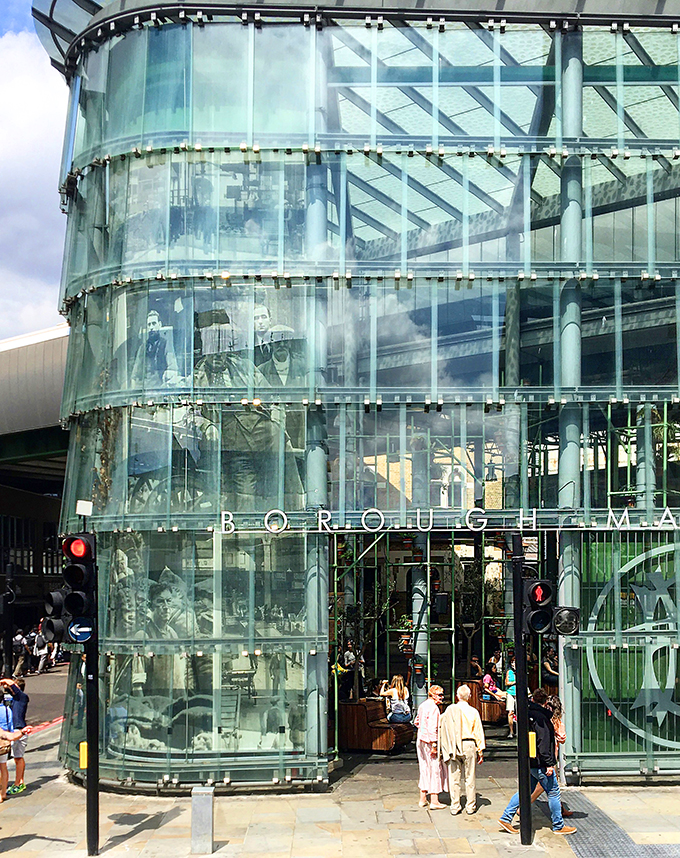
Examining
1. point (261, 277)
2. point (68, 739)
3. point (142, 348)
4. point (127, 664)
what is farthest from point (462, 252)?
point (68, 739)

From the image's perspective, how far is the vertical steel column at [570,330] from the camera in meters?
17.3

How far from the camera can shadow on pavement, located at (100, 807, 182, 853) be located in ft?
46.7

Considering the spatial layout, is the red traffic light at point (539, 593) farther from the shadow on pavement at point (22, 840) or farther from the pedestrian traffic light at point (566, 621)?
the shadow on pavement at point (22, 840)

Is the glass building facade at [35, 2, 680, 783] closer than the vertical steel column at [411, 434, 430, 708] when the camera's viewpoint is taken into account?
Yes

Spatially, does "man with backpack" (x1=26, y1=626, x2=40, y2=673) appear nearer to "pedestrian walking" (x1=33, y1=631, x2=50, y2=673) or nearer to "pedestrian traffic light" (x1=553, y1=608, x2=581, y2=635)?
"pedestrian walking" (x1=33, y1=631, x2=50, y2=673)

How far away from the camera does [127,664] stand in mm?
16922

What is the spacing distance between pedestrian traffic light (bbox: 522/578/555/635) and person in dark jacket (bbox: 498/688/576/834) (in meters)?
1.55

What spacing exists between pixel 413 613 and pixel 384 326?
6.42 meters

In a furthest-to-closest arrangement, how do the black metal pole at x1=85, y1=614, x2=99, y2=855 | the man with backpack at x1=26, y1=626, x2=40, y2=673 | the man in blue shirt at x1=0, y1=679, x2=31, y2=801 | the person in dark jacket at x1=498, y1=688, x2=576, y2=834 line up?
the man with backpack at x1=26, y1=626, x2=40, y2=673 < the man in blue shirt at x1=0, y1=679, x2=31, y2=801 < the person in dark jacket at x1=498, y1=688, x2=576, y2=834 < the black metal pole at x1=85, y1=614, x2=99, y2=855

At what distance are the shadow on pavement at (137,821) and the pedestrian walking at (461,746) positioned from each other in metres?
4.10

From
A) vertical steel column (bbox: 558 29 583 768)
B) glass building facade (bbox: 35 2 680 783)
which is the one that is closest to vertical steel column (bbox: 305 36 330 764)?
glass building facade (bbox: 35 2 680 783)

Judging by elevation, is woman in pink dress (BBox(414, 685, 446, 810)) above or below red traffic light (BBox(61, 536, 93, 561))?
below

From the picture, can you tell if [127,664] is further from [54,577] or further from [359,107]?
[54,577]

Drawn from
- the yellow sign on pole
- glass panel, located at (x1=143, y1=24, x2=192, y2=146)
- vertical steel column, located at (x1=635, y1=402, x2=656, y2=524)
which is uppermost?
glass panel, located at (x1=143, y1=24, x2=192, y2=146)
